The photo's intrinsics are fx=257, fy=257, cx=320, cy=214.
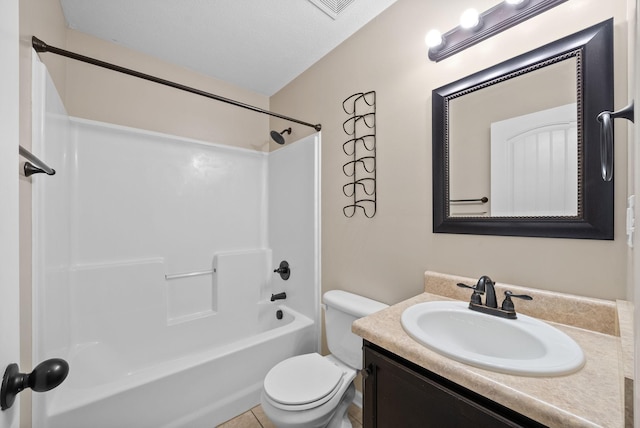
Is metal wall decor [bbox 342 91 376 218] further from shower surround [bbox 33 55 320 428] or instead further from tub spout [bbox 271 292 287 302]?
tub spout [bbox 271 292 287 302]

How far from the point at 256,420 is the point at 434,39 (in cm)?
229

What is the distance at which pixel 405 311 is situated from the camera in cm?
99

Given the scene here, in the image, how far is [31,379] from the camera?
44 cm

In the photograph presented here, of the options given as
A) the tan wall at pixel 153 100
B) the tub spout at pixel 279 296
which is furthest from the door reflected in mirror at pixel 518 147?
the tan wall at pixel 153 100

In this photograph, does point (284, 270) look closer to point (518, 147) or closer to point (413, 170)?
point (413, 170)

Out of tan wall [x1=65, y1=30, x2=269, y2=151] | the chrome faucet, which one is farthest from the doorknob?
tan wall [x1=65, y1=30, x2=269, y2=151]

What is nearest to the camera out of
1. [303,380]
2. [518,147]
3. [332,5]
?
[518,147]

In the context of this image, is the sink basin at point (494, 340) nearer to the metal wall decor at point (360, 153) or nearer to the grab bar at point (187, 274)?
the metal wall decor at point (360, 153)

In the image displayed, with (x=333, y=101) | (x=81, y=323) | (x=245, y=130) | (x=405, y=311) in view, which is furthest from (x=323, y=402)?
(x=245, y=130)

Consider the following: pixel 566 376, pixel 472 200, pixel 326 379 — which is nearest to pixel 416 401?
pixel 566 376

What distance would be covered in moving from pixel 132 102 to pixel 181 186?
0.69 meters

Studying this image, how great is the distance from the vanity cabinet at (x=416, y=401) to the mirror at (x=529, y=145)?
0.66m

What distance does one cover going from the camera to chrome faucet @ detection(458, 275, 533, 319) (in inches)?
36.4

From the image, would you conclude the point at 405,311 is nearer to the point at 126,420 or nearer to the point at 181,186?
the point at 126,420
